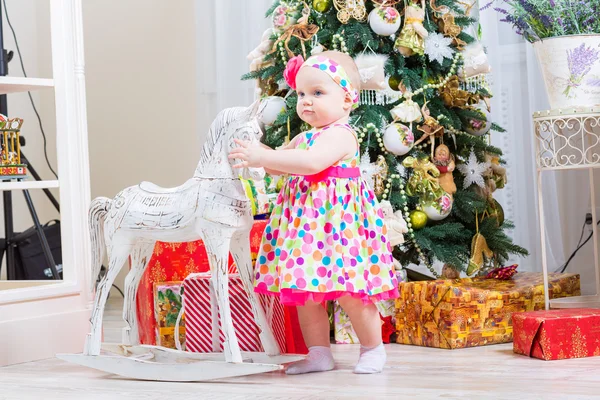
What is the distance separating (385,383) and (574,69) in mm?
987

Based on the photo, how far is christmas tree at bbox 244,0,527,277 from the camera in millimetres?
2445

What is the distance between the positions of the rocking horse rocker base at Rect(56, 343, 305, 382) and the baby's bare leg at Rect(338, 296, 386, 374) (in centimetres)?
14

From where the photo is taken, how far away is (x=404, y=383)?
1764 mm

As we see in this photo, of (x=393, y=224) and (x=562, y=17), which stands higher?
(x=562, y=17)

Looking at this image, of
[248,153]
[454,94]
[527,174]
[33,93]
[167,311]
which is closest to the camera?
[248,153]

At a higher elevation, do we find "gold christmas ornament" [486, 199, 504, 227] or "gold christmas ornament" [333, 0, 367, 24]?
"gold christmas ornament" [333, 0, 367, 24]

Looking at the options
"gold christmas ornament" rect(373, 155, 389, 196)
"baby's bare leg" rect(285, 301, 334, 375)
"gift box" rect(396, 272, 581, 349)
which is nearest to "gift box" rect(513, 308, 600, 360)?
"gift box" rect(396, 272, 581, 349)

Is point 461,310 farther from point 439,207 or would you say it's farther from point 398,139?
point 398,139

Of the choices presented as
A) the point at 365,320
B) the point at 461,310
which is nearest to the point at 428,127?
the point at 461,310

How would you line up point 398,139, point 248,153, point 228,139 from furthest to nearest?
point 398,139 < point 228,139 < point 248,153

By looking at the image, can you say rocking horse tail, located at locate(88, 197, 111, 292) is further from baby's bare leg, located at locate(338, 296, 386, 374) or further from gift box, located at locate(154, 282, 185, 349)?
baby's bare leg, located at locate(338, 296, 386, 374)

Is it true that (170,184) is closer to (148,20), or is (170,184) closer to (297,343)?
(148,20)

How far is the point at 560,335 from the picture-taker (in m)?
2.00

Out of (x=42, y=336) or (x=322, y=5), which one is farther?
(x=322, y=5)
